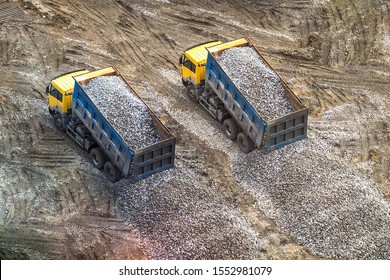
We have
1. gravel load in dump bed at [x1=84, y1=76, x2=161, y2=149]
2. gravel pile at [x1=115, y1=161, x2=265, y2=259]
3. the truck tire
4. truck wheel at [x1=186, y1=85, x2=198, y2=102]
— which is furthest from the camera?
truck wheel at [x1=186, y1=85, x2=198, y2=102]

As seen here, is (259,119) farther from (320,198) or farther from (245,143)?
(320,198)

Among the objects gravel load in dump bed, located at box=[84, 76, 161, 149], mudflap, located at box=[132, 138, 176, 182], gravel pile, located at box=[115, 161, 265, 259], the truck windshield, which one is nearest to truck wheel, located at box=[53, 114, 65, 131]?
gravel load in dump bed, located at box=[84, 76, 161, 149]

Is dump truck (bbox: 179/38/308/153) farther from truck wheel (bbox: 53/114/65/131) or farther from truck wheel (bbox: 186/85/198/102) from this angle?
truck wheel (bbox: 53/114/65/131)

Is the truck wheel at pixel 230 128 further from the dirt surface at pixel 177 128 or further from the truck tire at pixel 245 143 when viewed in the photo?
the truck tire at pixel 245 143

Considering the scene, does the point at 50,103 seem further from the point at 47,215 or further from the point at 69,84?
the point at 47,215

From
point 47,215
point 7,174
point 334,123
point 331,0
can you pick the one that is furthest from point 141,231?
point 331,0
